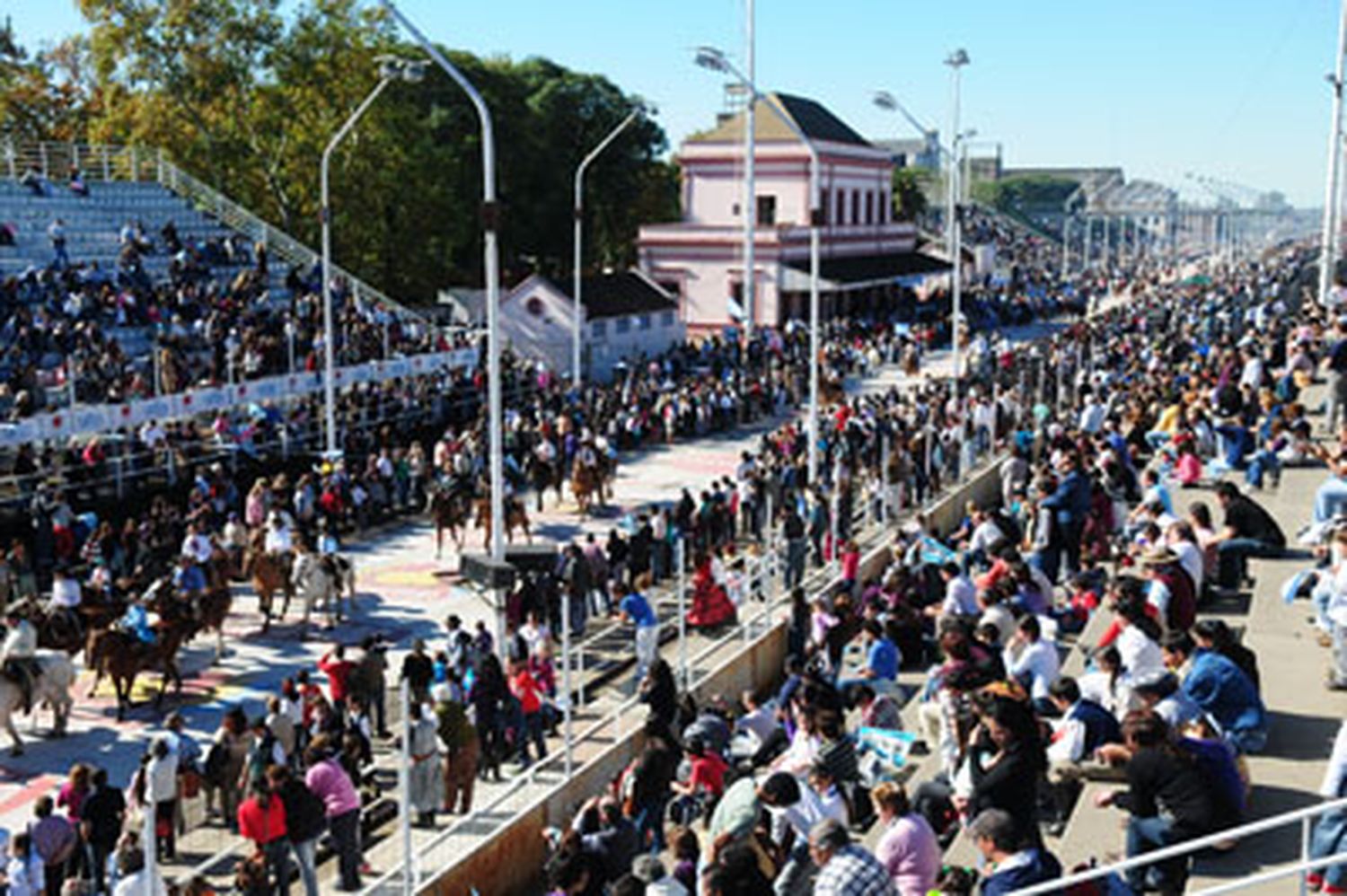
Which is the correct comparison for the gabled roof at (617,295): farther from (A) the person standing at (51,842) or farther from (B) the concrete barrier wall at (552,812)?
(A) the person standing at (51,842)

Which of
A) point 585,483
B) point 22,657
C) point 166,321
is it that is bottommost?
point 22,657

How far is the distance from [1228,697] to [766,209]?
54.6 m

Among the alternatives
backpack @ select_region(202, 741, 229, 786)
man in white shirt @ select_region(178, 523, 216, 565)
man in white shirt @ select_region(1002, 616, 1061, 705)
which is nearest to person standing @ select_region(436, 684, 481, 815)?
backpack @ select_region(202, 741, 229, 786)

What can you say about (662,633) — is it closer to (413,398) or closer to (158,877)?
(158,877)

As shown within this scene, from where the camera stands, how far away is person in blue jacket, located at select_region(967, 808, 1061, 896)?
780 cm

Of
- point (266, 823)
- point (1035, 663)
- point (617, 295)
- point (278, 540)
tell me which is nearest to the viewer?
point (266, 823)

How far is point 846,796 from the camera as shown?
1104 centimetres

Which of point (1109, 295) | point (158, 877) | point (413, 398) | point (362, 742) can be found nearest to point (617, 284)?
point (413, 398)

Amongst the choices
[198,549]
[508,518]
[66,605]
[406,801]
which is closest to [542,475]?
[508,518]

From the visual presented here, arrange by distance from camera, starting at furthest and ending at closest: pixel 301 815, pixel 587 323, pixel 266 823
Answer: pixel 587 323 < pixel 301 815 < pixel 266 823

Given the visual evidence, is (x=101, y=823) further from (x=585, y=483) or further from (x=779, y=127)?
(x=779, y=127)

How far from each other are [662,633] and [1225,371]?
15192 millimetres

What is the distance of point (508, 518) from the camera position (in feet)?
79.4

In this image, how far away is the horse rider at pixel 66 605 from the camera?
17203 millimetres
